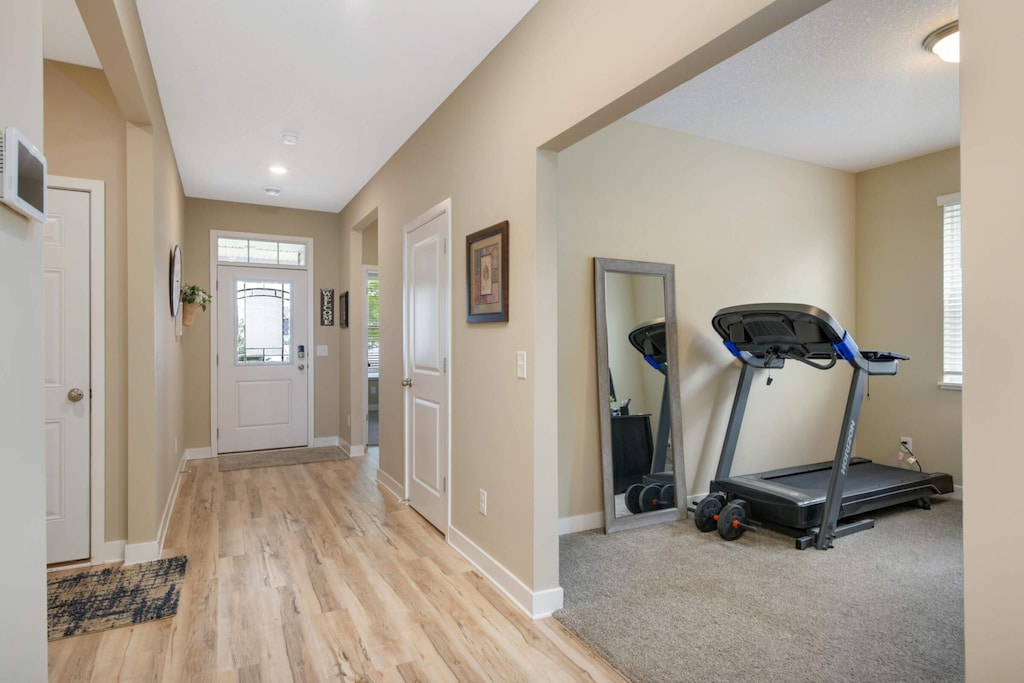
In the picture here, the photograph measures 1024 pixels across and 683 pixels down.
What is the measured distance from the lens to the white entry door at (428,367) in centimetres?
338

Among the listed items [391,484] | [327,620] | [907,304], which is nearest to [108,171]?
[327,620]

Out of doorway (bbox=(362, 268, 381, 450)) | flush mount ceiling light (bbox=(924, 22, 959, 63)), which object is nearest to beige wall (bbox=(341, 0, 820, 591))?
flush mount ceiling light (bbox=(924, 22, 959, 63))

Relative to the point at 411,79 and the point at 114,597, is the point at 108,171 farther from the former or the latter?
the point at 114,597

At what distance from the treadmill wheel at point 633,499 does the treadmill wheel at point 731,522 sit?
50cm

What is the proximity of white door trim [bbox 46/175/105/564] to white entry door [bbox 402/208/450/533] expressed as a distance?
68.4 inches

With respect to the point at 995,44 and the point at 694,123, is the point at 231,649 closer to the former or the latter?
the point at 995,44

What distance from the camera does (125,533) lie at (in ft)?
10.1

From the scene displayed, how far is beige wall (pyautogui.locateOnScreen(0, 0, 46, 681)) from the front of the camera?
103 cm

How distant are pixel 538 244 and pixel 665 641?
5.53 ft

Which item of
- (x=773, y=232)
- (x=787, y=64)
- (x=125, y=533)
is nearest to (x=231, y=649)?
(x=125, y=533)

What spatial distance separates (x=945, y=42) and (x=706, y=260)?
5.68 ft

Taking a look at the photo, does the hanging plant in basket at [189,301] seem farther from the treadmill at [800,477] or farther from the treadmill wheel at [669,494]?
the treadmill at [800,477]

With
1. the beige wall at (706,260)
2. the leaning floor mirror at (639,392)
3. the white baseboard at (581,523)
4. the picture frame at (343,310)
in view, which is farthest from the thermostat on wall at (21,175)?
the picture frame at (343,310)

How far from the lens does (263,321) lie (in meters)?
6.05
